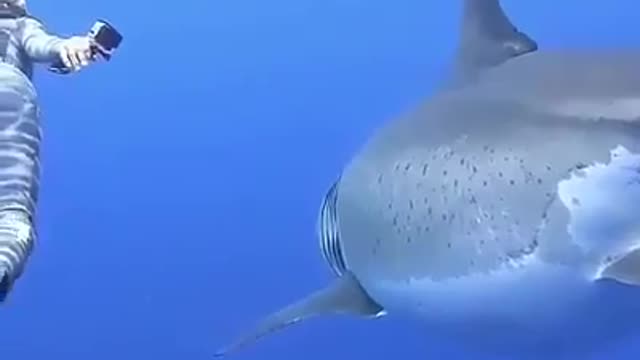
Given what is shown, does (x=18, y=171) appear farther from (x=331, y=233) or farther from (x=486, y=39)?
(x=486, y=39)

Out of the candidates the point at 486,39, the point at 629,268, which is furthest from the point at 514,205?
the point at 486,39

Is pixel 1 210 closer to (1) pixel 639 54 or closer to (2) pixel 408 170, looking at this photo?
(2) pixel 408 170

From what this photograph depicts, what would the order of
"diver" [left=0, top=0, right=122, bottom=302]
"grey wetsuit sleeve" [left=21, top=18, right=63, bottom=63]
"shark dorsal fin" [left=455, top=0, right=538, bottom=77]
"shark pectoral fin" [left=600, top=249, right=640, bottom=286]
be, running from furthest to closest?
"shark dorsal fin" [left=455, top=0, right=538, bottom=77], "grey wetsuit sleeve" [left=21, top=18, right=63, bottom=63], "diver" [left=0, top=0, right=122, bottom=302], "shark pectoral fin" [left=600, top=249, right=640, bottom=286]

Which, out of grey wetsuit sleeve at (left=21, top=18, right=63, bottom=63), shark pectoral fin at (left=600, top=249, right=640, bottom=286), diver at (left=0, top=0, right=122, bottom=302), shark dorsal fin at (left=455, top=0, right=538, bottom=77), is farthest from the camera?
shark dorsal fin at (left=455, top=0, right=538, bottom=77)

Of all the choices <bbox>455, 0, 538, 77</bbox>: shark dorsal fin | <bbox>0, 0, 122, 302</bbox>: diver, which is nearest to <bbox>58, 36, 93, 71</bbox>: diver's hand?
<bbox>0, 0, 122, 302</bbox>: diver

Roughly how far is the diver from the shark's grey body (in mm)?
374

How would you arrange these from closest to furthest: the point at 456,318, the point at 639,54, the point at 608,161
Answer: the point at 608,161
the point at 639,54
the point at 456,318

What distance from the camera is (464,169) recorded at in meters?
1.35

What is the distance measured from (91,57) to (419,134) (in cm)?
37

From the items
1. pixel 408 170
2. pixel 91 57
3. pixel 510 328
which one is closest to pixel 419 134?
pixel 408 170

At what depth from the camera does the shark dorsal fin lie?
5.32ft

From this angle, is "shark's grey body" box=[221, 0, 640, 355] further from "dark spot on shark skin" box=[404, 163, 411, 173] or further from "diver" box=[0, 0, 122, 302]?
"diver" box=[0, 0, 122, 302]

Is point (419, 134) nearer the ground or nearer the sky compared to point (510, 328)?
nearer the sky

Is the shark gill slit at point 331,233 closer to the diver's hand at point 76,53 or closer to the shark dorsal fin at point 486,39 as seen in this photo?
the shark dorsal fin at point 486,39
